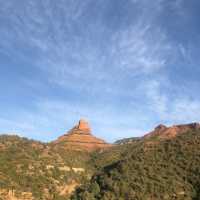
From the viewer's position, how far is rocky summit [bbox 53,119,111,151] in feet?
510

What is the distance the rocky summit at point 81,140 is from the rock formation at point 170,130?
24.4 meters

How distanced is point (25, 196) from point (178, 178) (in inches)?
1619

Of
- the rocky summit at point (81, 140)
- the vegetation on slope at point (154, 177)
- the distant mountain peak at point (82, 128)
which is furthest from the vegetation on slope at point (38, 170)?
the distant mountain peak at point (82, 128)

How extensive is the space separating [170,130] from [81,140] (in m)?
41.4

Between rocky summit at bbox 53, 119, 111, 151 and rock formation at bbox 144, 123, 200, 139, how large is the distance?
24.4 m

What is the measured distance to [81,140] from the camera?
6319 inches

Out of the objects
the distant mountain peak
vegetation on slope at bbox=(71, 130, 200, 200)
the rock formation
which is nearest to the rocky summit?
the distant mountain peak

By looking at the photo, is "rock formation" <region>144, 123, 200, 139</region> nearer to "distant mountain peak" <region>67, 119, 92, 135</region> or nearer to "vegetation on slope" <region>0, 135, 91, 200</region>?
"distant mountain peak" <region>67, 119, 92, 135</region>

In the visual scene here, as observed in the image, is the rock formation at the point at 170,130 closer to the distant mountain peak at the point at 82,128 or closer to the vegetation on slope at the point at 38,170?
the distant mountain peak at the point at 82,128

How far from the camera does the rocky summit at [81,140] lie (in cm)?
15550

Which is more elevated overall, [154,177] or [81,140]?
[81,140]

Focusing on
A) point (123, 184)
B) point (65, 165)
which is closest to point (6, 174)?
point (65, 165)

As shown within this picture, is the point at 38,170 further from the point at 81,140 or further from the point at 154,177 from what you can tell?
the point at 81,140

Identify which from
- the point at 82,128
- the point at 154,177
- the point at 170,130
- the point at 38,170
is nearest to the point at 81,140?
the point at 82,128
